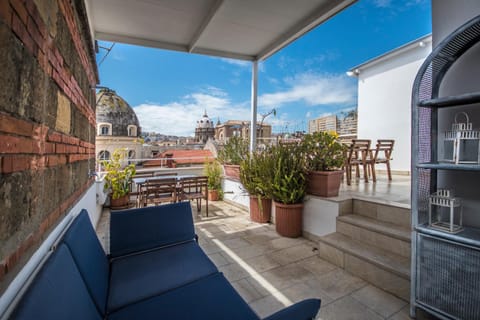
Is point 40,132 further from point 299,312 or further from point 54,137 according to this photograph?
point 299,312

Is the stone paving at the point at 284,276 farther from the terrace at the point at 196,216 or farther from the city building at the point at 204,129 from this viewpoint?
the city building at the point at 204,129

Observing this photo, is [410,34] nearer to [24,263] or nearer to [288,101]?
[24,263]

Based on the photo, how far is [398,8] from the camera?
19.0ft

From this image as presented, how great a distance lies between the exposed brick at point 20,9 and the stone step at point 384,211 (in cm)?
312

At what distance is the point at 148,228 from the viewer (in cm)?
195

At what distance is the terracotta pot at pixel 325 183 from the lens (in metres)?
2.98

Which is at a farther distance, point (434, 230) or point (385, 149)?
point (385, 149)

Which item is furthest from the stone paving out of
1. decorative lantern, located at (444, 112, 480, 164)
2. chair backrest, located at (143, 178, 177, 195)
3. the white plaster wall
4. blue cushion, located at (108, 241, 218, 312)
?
the white plaster wall

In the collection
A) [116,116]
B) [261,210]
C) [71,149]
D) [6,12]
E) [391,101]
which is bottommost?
[261,210]

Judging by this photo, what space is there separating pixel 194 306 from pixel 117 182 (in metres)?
3.76

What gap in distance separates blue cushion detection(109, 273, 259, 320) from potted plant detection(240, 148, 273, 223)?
2089mm

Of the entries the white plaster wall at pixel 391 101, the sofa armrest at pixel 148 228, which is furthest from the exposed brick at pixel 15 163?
the white plaster wall at pixel 391 101

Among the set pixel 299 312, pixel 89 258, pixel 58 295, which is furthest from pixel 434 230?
pixel 89 258

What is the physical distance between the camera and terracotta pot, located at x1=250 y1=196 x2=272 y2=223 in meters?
3.67
